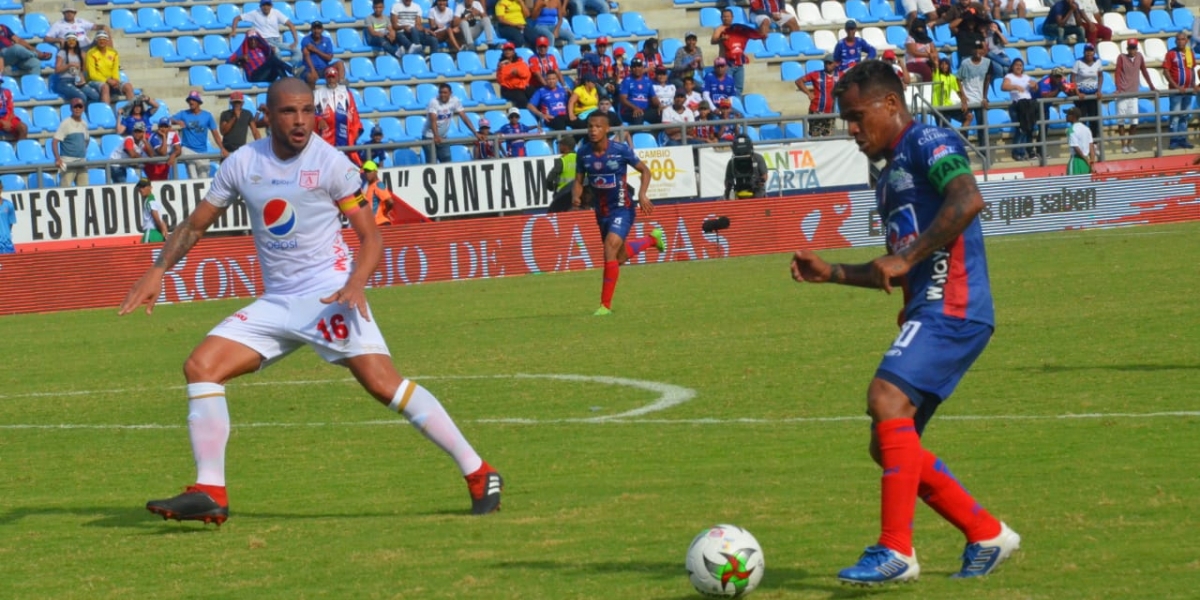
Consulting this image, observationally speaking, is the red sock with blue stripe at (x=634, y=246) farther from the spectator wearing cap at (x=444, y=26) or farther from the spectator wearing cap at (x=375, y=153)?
the spectator wearing cap at (x=444, y=26)

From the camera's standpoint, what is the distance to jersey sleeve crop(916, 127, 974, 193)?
5809 millimetres

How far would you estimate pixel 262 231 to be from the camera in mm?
7910

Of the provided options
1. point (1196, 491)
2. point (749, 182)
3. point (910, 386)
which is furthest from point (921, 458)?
point (749, 182)

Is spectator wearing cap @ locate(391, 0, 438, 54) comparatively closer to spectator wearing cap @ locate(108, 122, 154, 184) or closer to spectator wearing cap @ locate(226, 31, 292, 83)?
spectator wearing cap @ locate(226, 31, 292, 83)

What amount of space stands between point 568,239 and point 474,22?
7589mm

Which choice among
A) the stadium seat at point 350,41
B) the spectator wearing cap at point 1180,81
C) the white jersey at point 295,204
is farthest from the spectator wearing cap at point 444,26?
the white jersey at point 295,204

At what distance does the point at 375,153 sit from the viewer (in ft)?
97.5

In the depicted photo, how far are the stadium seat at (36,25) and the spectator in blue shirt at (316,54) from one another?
16.0 ft

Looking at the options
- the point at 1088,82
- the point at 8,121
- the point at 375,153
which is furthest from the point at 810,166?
the point at 8,121

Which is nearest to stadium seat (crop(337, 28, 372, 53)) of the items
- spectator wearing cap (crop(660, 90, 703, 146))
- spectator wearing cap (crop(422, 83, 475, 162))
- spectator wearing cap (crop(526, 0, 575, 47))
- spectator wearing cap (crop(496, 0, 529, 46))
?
spectator wearing cap (crop(496, 0, 529, 46))

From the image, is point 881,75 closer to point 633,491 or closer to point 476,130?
point 633,491

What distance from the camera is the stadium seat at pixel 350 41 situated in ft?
110

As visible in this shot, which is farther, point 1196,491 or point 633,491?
point 633,491

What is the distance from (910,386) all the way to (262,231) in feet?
11.1
